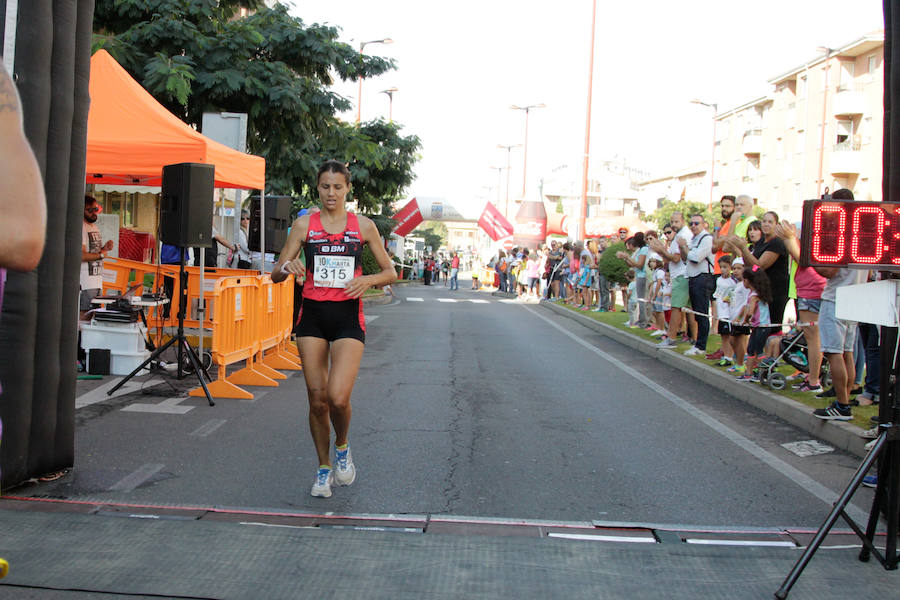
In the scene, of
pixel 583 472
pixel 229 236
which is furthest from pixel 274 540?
pixel 229 236

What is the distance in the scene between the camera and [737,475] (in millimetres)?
6176

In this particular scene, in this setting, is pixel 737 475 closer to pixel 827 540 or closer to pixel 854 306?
pixel 827 540

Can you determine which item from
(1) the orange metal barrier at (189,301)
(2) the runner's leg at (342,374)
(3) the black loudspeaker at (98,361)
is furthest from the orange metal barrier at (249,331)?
(2) the runner's leg at (342,374)

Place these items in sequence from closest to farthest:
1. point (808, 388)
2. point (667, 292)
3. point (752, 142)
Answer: point (808, 388)
point (667, 292)
point (752, 142)

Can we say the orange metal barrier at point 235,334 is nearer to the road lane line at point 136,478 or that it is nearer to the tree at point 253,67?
the road lane line at point 136,478

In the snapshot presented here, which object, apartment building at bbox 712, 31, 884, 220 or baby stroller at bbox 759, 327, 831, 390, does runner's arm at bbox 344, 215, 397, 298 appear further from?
apartment building at bbox 712, 31, 884, 220

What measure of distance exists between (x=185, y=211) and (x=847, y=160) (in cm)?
5452

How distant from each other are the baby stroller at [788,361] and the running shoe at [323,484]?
5774 millimetres

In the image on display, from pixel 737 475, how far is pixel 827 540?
152cm

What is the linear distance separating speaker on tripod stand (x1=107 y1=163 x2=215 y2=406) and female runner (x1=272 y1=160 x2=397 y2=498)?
367cm

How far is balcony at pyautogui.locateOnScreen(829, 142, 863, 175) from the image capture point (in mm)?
54875

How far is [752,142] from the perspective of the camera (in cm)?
7269

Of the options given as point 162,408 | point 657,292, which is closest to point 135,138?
point 162,408

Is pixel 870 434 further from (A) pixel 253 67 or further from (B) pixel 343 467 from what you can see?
(A) pixel 253 67
